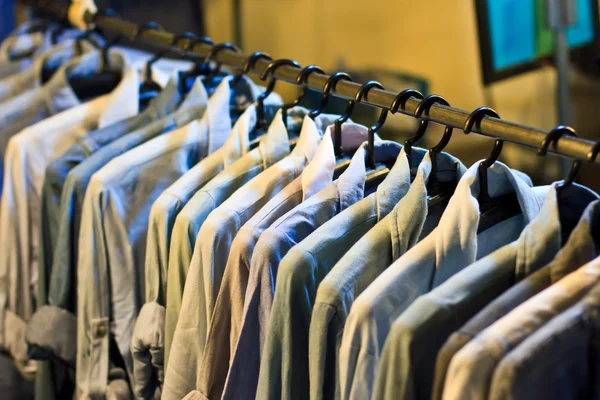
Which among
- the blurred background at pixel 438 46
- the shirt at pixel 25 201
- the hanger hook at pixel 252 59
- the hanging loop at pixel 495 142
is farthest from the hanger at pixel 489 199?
the blurred background at pixel 438 46

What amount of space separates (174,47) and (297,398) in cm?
63

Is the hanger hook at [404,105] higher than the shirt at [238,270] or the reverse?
higher

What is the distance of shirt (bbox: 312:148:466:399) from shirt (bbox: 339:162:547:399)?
3 cm

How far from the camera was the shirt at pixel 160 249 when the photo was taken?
79 centimetres

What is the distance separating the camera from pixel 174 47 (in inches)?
41.5

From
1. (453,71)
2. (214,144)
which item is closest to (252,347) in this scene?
(214,144)

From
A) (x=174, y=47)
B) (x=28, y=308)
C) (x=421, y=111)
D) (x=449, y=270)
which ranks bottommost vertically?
(x=28, y=308)

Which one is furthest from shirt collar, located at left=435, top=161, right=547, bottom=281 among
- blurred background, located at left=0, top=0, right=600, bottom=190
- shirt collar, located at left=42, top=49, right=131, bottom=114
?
blurred background, located at left=0, top=0, right=600, bottom=190

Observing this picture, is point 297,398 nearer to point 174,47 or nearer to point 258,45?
point 174,47

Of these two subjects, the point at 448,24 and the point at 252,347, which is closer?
the point at 252,347

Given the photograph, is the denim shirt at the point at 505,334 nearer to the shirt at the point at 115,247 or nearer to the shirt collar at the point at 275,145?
the shirt collar at the point at 275,145

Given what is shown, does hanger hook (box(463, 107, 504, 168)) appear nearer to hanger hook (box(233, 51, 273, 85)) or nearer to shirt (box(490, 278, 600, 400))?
shirt (box(490, 278, 600, 400))

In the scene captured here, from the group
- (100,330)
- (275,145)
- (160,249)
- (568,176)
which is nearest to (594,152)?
(568,176)

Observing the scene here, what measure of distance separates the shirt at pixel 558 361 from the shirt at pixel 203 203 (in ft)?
1.31
